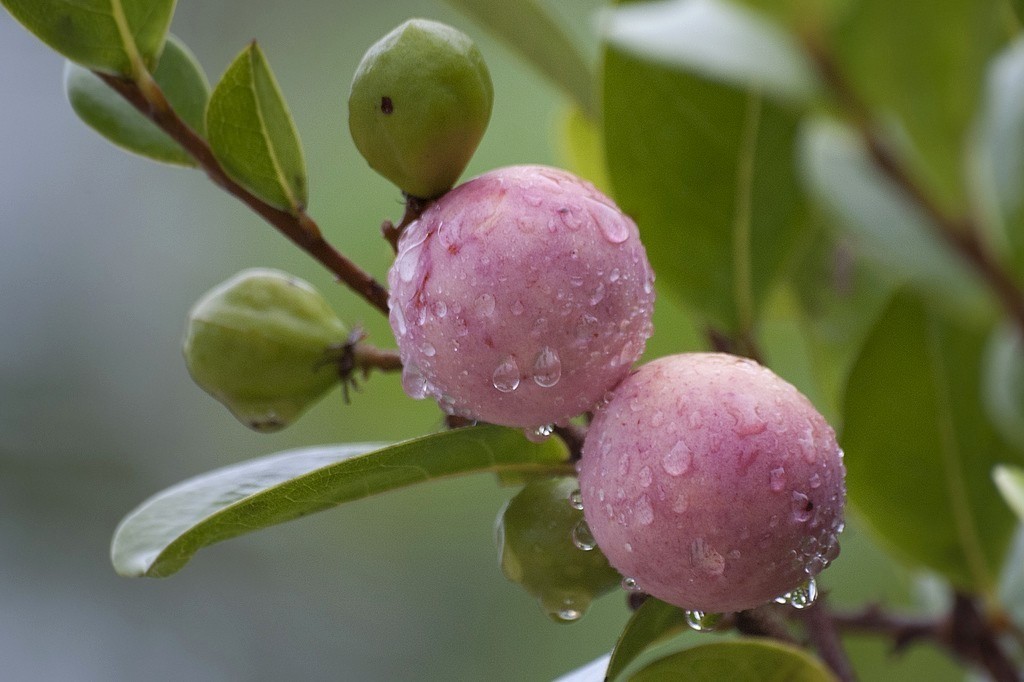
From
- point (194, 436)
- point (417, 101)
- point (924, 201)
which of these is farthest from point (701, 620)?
point (194, 436)

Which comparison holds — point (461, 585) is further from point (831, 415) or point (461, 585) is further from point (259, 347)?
point (259, 347)

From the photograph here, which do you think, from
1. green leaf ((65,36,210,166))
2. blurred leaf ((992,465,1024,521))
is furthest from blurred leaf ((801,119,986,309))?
green leaf ((65,36,210,166))

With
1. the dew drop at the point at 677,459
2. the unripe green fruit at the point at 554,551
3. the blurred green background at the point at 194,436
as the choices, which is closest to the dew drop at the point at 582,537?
the unripe green fruit at the point at 554,551

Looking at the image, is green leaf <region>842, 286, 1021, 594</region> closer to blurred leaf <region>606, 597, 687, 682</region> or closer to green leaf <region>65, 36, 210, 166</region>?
blurred leaf <region>606, 597, 687, 682</region>

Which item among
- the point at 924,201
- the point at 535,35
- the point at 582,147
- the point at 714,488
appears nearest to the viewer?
the point at 714,488

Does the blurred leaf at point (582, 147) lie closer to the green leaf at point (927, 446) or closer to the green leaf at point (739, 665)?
the green leaf at point (927, 446)

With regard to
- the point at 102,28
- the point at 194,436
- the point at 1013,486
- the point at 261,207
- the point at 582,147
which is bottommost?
the point at 194,436

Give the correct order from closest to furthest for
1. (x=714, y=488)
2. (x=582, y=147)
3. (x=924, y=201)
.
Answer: (x=714, y=488) < (x=924, y=201) < (x=582, y=147)

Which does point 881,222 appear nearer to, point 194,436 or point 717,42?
point 717,42
